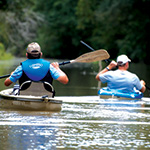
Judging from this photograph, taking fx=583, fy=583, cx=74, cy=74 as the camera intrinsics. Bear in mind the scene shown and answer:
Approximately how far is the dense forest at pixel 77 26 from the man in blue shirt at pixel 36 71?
33.6m

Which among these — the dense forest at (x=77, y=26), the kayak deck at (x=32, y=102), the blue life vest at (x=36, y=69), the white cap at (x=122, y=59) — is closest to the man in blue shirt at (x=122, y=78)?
the white cap at (x=122, y=59)

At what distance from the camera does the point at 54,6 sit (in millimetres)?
82062

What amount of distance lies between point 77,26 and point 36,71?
65.2 meters

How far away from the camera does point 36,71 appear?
10.3 meters

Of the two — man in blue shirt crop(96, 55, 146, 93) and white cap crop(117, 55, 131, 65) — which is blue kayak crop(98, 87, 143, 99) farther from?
white cap crop(117, 55, 131, 65)

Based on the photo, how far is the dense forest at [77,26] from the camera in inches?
2149

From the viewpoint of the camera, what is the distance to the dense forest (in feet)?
179

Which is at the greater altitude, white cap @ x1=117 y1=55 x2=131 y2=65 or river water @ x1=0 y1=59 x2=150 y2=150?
white cap @ x1=117 y1=55 x2=131 y2=65

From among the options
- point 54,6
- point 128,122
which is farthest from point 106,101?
point 54,6

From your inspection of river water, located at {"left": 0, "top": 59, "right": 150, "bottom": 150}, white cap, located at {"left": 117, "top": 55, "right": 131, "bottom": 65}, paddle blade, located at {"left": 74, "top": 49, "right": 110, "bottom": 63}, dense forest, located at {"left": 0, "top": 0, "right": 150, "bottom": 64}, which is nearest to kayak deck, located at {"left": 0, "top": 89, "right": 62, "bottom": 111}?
river water, located at {"left": 0, "top": 59, "right": 150, "bottom": 150}

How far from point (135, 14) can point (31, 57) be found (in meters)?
46.3

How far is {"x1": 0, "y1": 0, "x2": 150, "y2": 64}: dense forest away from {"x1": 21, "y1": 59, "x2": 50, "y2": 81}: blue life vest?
33618mm

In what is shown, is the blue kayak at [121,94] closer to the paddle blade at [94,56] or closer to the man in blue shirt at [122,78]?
the man in blue shirt at [122,78]

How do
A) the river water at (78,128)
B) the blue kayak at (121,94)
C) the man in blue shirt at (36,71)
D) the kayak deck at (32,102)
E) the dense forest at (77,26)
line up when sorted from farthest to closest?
the dense forest at (77,26) < the blue kayak at (121,94) < the man in blue shirt at (36,71) < the kayak deck at (32,102) < the river water at (78,128)
